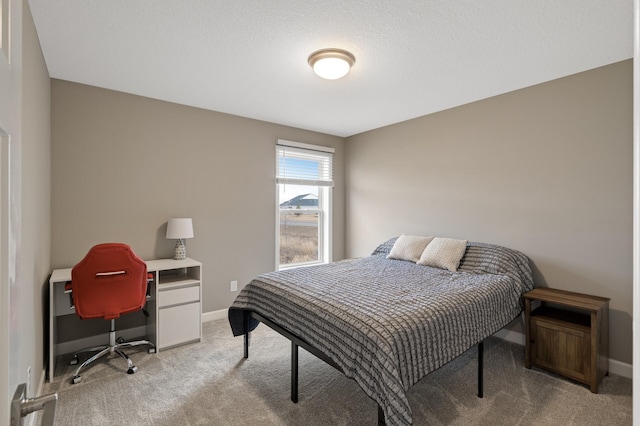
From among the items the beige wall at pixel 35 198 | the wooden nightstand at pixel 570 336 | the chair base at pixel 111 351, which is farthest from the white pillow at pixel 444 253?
the beige wall at pixel 35 198

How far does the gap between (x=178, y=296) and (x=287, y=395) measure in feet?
4.73

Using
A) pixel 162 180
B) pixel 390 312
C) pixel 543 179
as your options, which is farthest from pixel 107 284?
pixel 543 179

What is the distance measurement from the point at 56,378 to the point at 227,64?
2740 millimetres

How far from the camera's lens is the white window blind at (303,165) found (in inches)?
169

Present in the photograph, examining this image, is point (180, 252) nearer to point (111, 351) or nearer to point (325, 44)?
point (111, 351)

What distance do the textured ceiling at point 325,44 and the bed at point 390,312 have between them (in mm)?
1650

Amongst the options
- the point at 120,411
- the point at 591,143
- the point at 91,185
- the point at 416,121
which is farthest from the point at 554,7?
the point at 91,185

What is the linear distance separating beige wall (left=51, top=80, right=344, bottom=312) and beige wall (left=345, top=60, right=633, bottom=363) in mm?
A: 1783

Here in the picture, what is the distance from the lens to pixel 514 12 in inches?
73.6

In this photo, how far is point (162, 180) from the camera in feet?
11.1

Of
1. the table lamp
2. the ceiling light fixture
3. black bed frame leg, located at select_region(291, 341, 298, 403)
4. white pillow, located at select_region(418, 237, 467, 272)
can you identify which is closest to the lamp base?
the table lamp

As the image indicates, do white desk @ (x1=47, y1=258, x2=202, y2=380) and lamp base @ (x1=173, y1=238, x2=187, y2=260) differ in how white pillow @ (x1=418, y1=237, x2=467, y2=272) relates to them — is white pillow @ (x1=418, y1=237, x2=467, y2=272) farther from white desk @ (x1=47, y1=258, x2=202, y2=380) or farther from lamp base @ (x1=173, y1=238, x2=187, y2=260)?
lamp base @ (x1=173, y1=238, x2=187, y2=260)

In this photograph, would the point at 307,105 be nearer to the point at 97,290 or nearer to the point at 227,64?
the point at 227,64

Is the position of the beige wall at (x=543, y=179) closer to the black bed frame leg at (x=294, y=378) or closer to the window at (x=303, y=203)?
the window at (x=303, y=203)
